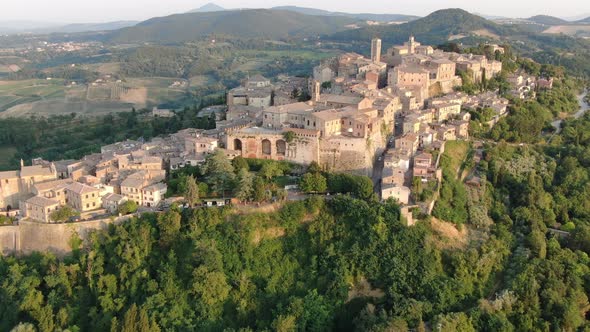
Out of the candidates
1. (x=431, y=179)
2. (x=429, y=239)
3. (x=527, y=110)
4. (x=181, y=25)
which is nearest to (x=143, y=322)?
(x=429, y=239)

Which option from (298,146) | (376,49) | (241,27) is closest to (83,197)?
(298,146)

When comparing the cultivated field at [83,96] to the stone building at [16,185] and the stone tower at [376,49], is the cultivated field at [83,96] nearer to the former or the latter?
the stone tower at [376,49]

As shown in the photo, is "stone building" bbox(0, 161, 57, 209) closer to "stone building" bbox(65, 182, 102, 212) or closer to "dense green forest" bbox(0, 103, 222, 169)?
"stone building" bbox(65, 182, 102, 212)

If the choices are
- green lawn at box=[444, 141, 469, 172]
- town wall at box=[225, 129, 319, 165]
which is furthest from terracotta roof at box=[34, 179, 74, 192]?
green lawn at box=[444, 141, 469, 172]

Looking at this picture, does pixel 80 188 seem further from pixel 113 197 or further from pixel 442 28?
pixel 442 28

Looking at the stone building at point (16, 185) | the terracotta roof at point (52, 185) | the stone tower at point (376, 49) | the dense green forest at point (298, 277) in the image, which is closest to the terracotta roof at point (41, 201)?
the terracotta roof at point (52, 185)

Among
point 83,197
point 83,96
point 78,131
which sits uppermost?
point 83,197

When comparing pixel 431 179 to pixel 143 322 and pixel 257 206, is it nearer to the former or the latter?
pixel 257 206
